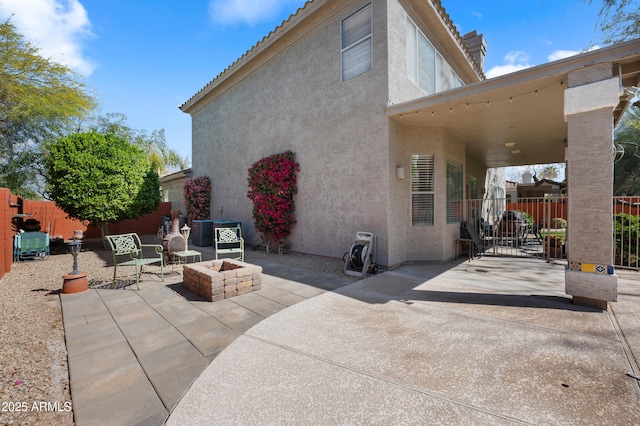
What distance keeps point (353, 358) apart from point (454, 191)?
684 centimetres

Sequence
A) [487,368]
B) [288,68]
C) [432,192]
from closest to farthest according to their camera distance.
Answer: [487,368], [432,192], [288,68]

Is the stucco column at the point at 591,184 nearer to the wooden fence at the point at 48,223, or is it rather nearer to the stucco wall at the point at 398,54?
the stucco wall at the point at 398,54

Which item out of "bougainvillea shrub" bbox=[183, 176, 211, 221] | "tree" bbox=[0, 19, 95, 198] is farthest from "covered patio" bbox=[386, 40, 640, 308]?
"tree" bbox=[0, 19, 95, 198]

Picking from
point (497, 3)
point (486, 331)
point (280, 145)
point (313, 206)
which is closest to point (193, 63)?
point (280, 145)

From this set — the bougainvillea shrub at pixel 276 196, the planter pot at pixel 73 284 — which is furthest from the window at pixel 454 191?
the planter pot at pixel 73 284

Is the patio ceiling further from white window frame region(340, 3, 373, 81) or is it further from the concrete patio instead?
the concrete patio

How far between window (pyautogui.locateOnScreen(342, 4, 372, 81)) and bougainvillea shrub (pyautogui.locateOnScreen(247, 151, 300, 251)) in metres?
2.98

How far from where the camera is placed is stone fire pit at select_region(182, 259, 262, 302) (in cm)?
436

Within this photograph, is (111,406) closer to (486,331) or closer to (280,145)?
(486,331)

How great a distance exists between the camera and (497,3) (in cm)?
766

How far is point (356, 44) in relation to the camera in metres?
6.90

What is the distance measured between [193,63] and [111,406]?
36.2 feet

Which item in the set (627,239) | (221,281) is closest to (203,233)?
(221,281)

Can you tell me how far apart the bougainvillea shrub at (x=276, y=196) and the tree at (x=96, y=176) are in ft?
14.1
